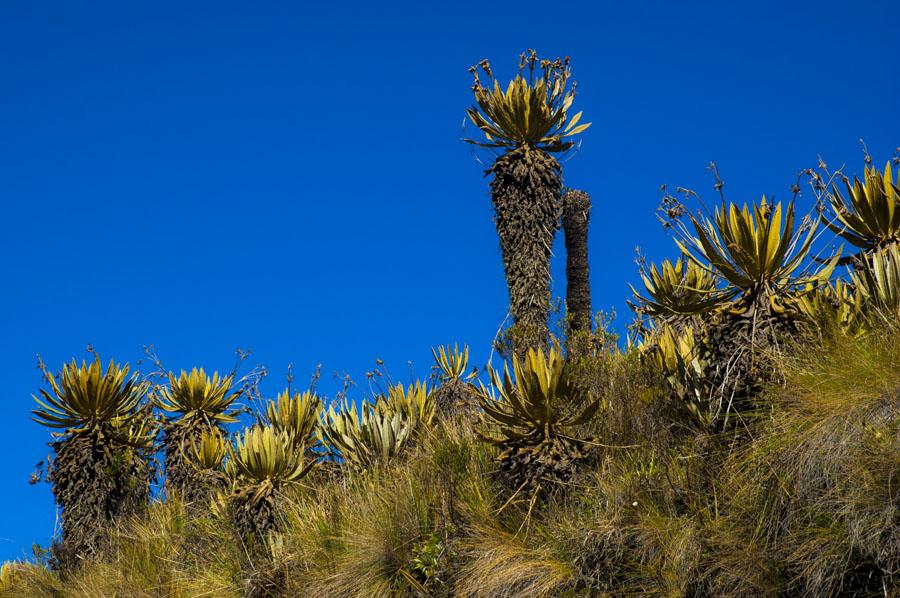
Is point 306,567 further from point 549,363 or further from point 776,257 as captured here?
point 776,257

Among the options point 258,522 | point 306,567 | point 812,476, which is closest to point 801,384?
point 812,476

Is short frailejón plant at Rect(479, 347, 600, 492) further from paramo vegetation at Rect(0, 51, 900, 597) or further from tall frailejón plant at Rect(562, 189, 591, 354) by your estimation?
tall frailejón plant at Rect(562, 189, 591, 354)

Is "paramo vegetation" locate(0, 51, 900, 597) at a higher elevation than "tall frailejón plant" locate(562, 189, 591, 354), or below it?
below

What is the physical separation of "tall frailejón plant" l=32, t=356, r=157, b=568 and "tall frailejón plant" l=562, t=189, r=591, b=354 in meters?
6.94

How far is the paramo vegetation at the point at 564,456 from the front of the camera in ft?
26.2

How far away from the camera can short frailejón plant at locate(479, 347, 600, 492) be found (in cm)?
981

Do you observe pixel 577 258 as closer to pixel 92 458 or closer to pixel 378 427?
pixel 378 427

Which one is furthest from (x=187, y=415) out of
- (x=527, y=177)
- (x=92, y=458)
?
(x=527, y=177)

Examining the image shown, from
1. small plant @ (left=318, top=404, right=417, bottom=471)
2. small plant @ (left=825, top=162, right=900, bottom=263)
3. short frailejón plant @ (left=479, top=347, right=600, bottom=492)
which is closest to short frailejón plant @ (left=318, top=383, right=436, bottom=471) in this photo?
small plant @ (left=318, top=404, right=417, bottom=471)

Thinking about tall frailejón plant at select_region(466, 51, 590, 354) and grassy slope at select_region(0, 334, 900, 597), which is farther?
tall frailejón plant at select_region(466, 51, 590, 354)

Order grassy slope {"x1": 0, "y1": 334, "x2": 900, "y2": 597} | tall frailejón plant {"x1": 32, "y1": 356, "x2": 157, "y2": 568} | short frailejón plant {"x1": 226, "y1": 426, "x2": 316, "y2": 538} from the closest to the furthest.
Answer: grassy slope {"x1": 0, "y1": 334, "x2": 900, "y2": 597} < short frailejón plant {"x1": 226, "y1": 426, "x2": 316, "y2": 538} < tall frailejón plant {"x1": 32, "y1": 356, "x2": 157, "y2": 568}

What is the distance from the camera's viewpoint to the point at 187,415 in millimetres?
15523

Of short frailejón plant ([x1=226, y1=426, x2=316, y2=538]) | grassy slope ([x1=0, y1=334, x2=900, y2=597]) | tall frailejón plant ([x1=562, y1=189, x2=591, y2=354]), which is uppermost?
tall frailejón plant ([x1=562, y1=189, x2=591, y2=354])

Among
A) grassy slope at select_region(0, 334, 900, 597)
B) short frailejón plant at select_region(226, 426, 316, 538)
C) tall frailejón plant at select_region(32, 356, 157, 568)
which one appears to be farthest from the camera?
tall frailejón plant at select_region(32, 356, 157, 568)
